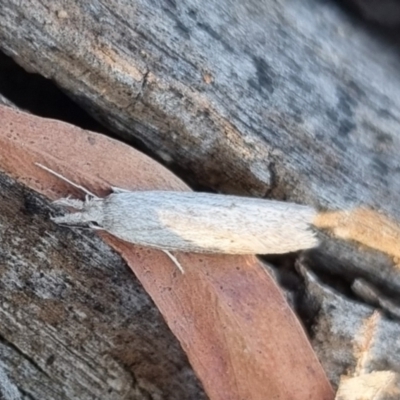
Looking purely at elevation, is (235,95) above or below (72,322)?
above

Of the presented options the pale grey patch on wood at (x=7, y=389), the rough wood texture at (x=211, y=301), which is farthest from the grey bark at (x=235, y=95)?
the pale grey patch on wood at (x=7, y=389)

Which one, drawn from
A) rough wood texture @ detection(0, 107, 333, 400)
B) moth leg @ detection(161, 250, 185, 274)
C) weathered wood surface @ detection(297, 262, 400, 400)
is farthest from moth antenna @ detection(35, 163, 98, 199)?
weathered wood surface @ detection(297, 262, 400, 400)

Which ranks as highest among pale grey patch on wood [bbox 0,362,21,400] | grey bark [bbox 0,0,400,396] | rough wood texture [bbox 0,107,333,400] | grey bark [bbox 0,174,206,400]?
grey bark [bbox 0,0,400,396]

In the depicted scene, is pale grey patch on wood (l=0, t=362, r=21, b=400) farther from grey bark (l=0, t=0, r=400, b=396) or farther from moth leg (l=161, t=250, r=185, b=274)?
grey bark (l=0, t=0, r=400, b=396)

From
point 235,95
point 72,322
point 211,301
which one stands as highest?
point 235,95

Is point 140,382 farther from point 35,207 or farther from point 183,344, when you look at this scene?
point 35,207

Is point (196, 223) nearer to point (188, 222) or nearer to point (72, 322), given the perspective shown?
point (188, 222)

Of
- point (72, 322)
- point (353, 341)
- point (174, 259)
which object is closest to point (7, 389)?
point (72, 322)

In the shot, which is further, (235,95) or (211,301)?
(235,95)

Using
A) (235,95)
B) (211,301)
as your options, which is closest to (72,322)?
(211,301)

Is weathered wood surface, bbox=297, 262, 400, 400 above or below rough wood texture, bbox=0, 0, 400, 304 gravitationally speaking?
below
